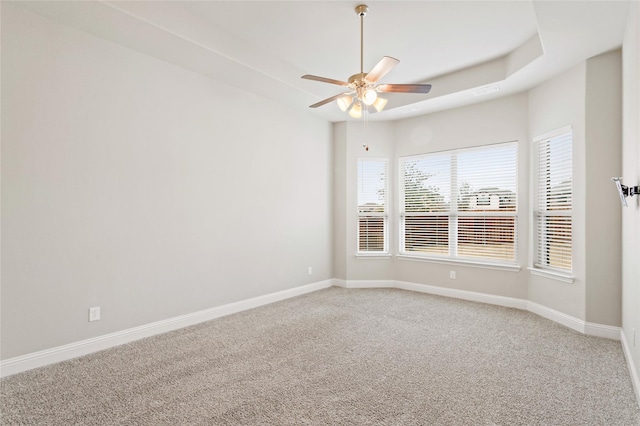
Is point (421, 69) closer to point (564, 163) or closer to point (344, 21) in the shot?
point (344, 21)

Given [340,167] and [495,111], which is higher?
[495,111]

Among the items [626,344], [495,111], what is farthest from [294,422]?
[495,111]

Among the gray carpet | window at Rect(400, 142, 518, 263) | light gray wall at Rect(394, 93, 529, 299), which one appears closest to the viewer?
the gray carpet

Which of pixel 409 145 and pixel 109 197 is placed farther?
pixel 409 145

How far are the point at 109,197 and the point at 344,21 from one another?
285 centimetres

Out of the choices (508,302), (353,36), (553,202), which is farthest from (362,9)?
(508,302)

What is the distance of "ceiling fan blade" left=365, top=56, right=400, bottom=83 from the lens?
2609 millimetres

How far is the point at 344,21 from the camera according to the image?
3307 mm

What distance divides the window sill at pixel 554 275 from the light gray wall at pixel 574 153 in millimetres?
41

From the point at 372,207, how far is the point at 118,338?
4.12m

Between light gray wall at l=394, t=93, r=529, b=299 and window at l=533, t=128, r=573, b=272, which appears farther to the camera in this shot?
light gray wall at l=394, t=93, r=529, b=299

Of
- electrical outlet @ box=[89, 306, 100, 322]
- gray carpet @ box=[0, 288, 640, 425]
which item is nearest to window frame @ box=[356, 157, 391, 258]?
gray carpet @ box=[0, 288, 640, 425]

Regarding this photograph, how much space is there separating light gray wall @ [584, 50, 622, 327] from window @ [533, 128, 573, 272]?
313 mm

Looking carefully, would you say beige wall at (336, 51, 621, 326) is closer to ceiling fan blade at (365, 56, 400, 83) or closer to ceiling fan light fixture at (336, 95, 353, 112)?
ceiling fan blade at (365, 56, 400, 83)
